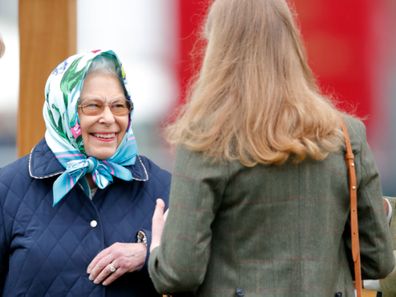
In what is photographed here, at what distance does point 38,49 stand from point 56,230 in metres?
1.96

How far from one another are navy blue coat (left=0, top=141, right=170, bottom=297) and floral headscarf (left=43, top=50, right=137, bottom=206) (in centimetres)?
4

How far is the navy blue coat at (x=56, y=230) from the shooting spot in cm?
233

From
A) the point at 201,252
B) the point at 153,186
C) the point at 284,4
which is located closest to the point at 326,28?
the point at 153,186

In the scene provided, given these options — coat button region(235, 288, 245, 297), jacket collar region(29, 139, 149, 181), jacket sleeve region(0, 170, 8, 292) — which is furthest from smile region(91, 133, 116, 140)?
coat button region(235, 288, 245, 297)

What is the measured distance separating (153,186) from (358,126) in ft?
2.78

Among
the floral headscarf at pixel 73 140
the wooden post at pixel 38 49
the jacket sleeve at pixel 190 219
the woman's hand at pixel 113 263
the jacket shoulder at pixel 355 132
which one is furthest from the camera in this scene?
the wooden post at pixel 38 49

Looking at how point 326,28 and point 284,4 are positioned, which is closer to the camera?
point 284,4

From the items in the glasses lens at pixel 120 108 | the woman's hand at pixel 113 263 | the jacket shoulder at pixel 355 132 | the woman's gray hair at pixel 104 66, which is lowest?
the woman's hand at pixel 113 263

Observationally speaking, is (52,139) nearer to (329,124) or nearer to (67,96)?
(67,96)

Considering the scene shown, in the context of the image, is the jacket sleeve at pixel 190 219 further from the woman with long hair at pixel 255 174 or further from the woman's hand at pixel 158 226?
the woman's hand at pixel 158 226

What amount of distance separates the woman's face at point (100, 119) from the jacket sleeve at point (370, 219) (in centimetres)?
89

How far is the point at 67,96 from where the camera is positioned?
2498mm

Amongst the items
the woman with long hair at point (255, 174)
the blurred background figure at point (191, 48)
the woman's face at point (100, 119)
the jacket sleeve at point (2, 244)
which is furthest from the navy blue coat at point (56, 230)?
the blurred background figure at point (191, 48)

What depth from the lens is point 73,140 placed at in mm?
2502
